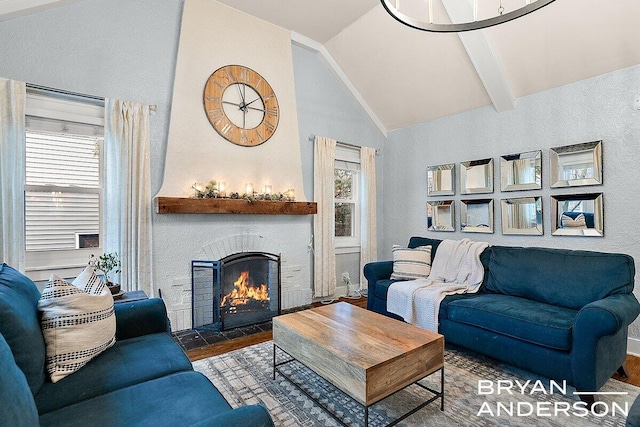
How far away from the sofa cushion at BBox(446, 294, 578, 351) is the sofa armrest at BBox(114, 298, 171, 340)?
2.27m

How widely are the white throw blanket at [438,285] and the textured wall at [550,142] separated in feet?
2.60

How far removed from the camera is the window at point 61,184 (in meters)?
2.72

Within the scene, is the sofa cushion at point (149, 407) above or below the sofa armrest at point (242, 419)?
below

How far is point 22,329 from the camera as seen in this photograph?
4.17 ft

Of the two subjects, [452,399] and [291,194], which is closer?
[452,399]

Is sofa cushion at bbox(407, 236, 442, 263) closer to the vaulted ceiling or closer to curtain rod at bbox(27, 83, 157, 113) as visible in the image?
the vaulted ceiling

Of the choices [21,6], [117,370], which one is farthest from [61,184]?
[117,370]

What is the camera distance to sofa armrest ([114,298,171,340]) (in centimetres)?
193

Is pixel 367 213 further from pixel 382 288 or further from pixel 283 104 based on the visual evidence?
pixel 283 104

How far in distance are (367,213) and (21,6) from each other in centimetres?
418

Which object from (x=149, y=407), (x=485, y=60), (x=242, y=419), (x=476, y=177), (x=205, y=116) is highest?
(x=485, y=60)

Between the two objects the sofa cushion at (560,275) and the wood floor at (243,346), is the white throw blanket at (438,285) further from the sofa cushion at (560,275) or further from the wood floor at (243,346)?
the wood floor at (243,346)

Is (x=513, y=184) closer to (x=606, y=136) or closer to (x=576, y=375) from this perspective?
(x=606, y=136)

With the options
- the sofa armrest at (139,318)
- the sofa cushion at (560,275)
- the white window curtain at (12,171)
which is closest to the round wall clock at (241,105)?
the white window curtain at (12,171)
